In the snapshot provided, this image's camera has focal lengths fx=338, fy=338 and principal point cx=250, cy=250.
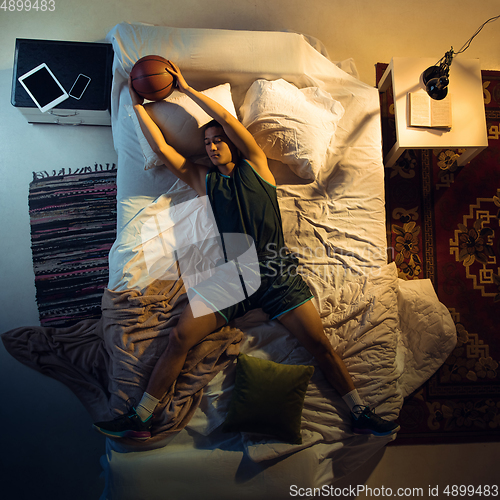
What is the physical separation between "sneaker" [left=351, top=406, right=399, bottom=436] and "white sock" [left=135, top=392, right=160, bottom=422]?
0.89 m

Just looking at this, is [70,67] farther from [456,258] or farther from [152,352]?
[456,258]

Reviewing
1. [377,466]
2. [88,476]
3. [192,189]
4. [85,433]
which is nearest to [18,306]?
[85,433]

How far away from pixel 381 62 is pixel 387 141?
0.60 metres

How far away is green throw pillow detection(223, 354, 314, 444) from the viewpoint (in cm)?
145

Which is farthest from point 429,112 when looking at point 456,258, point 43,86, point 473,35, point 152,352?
point 43,86

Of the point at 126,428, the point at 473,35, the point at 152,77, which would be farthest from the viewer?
the point at 473,35

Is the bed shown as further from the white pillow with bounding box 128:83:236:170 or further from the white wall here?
the white wall

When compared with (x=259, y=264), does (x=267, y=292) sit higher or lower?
lower

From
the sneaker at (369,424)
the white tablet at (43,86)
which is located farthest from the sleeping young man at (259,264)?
the white tablet at (43,86)

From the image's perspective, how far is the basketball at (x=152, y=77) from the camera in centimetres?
154

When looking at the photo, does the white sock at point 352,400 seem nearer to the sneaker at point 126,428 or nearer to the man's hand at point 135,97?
the sneaker at point 126,428

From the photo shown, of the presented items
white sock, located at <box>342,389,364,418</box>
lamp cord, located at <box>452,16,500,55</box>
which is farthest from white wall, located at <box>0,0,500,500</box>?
white sock, located at <box>342,389,364,418</box>

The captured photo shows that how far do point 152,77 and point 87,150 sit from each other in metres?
0.88

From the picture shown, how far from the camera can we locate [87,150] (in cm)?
218
